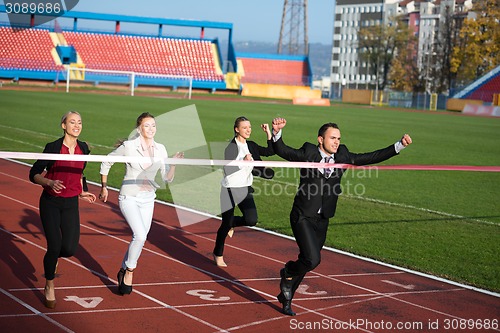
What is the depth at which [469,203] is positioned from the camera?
55.4 ft

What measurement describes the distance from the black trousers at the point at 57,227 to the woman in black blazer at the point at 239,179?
7.99 ft

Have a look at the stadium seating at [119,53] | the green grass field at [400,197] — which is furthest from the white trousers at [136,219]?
the stadium seating at [119,53]

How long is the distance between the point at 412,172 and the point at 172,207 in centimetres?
997

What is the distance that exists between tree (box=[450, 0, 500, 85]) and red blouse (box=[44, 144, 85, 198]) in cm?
8063

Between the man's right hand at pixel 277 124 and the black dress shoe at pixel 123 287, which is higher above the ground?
the man's right hand at pixel 277 124

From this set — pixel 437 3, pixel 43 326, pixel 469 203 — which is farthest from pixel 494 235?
pixel 437 3

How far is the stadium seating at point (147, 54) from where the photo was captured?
7881 cm

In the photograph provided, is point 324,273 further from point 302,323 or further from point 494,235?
point 494,235

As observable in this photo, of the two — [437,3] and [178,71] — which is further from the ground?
[437,3]

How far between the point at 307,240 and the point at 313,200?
1.37 ft

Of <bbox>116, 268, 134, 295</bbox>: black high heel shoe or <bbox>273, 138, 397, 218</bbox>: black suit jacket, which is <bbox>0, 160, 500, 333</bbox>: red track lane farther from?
<bbox>273, 138, 397, 218</bbox>: black suit jacket

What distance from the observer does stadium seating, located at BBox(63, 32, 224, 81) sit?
3103 inches

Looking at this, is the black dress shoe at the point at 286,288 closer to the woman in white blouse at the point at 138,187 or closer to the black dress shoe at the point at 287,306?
the black dress shoe at the point at 287,306

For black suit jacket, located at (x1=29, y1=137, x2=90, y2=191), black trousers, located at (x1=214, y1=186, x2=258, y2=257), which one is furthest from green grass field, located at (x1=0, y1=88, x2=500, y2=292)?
black suit jacket, located at (x1=29, y1=137, x2=90, y2=191)
